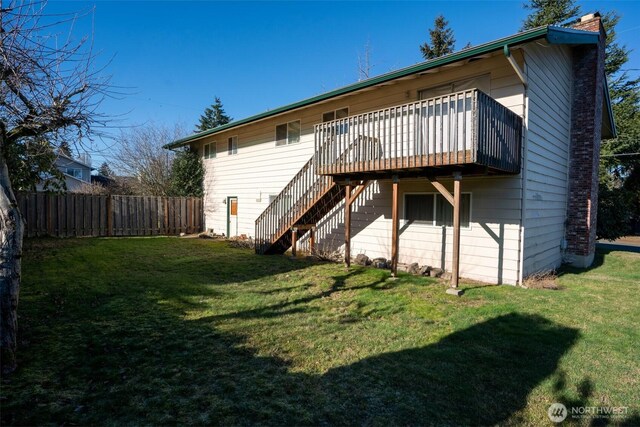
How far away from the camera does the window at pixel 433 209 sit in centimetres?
843

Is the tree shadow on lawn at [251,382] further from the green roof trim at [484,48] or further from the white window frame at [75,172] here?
the white window frame at [75,172]

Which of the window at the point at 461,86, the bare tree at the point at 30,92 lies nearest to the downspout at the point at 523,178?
the window at the point at 461,86

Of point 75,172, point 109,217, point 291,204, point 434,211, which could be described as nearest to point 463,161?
point 434,211

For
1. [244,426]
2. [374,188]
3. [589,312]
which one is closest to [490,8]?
[374,188]

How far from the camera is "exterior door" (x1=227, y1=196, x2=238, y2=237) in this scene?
1648 cm

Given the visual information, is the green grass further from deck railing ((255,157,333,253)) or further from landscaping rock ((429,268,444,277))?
deck railing ((255,157,333,253))

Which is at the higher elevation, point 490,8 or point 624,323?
point 490,8

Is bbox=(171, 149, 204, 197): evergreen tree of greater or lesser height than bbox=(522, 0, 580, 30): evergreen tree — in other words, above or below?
below

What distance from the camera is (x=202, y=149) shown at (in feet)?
62.6

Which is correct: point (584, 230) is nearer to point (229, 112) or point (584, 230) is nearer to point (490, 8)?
point (490, 8)

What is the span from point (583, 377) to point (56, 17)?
274 inches

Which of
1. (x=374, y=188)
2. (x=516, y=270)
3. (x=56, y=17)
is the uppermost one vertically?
(x=56, y=17)

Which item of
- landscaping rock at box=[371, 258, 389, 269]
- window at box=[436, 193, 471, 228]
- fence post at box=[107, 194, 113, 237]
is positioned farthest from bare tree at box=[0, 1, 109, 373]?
fence post at box=[107, 194, 113, 237]

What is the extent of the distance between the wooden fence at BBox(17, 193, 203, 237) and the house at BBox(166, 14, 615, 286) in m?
7.95
